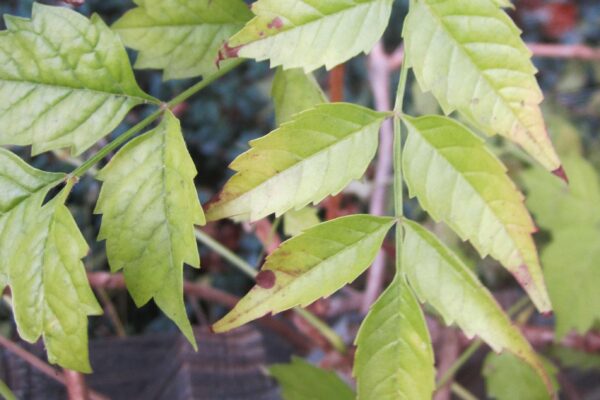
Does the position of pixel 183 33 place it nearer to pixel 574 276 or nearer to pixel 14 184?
pixel 14 184

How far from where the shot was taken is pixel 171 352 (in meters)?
1.02

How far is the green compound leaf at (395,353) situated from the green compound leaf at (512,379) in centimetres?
55

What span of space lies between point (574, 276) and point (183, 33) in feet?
2.69

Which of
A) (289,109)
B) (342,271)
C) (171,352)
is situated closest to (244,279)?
(171,352)

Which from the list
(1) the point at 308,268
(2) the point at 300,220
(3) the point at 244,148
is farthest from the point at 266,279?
(3) the point at 244,148

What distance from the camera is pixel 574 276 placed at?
1161mm

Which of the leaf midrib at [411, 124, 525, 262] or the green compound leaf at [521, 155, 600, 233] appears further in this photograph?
the green compound leaf at [521, 155, 600, 233]

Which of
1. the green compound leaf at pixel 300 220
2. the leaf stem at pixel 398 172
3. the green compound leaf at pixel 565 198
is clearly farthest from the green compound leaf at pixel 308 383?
the green compound leaf at pixel 565 198

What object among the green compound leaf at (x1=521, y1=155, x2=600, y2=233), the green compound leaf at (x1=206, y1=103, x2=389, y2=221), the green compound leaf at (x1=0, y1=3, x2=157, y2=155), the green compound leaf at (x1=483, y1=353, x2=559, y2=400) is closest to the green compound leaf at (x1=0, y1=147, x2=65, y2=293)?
the green compound leaf at (x1=0, y1=3, x2=157, y2=155)

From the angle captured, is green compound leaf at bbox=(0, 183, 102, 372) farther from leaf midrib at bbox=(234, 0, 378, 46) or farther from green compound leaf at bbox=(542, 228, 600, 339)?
green compound leaf at bbox=(542, 228, 600, 339)

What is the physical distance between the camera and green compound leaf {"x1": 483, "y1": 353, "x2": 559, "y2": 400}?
1.08m

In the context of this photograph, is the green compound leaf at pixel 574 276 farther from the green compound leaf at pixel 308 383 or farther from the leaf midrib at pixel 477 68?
the leaf midrib at pixel 477 68

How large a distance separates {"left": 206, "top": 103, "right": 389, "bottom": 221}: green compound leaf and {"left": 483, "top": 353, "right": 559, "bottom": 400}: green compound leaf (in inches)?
26.2

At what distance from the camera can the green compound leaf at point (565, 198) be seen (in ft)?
4.19
